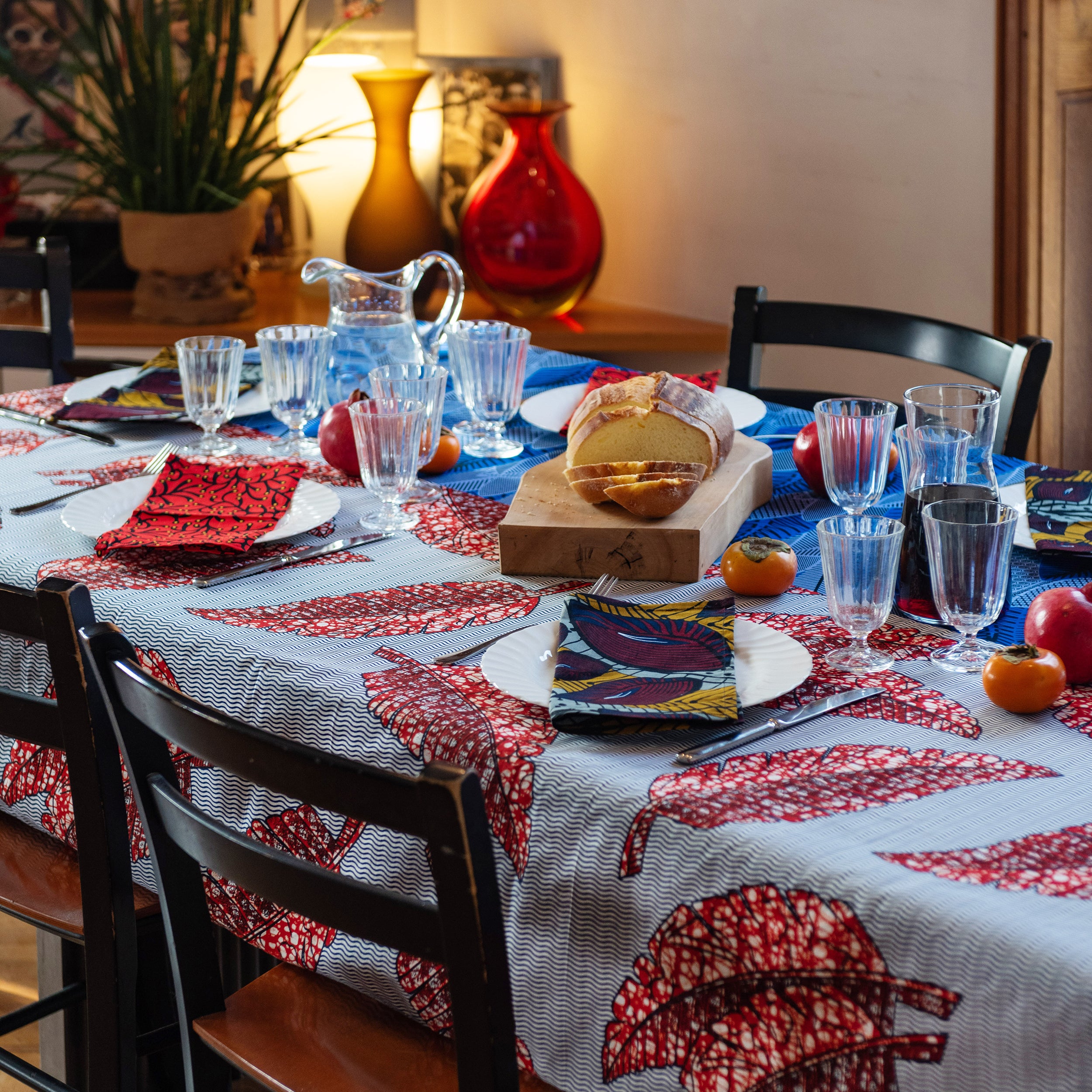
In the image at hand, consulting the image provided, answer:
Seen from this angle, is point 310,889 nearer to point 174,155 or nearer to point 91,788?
point 91,788

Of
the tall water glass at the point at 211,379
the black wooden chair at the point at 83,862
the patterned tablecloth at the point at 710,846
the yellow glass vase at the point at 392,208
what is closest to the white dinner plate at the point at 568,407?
the tall water glass at the point at 211,379

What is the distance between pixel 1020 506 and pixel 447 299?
2.46ft

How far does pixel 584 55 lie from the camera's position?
3393mm

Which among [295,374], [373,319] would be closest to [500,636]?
[295,374]

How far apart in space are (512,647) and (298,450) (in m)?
0.72

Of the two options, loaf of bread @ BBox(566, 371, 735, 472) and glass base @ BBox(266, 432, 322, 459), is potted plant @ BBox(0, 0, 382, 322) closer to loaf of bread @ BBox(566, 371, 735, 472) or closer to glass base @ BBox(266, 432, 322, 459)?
glass base @ BBox(266, 432, 322, 459)

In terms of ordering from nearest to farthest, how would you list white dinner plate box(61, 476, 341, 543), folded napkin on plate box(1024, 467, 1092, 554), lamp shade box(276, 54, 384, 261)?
folded napkin on plate box(1024, 467, 1092, 554), white dinner plate box(61, 476, 341, 543), lamp shade box(276, 54, 384, 261)

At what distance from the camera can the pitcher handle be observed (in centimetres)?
165

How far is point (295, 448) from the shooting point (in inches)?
64.4

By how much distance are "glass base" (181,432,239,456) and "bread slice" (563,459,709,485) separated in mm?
531

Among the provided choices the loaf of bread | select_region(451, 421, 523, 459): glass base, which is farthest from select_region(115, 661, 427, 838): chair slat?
select_region(451, 421, 523, 459): glass base

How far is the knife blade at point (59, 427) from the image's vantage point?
1681 millimetres

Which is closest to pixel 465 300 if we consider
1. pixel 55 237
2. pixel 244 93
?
pixel 244 93

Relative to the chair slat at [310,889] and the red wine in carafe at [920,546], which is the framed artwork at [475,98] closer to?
the red wine in carafe at [920,546]
